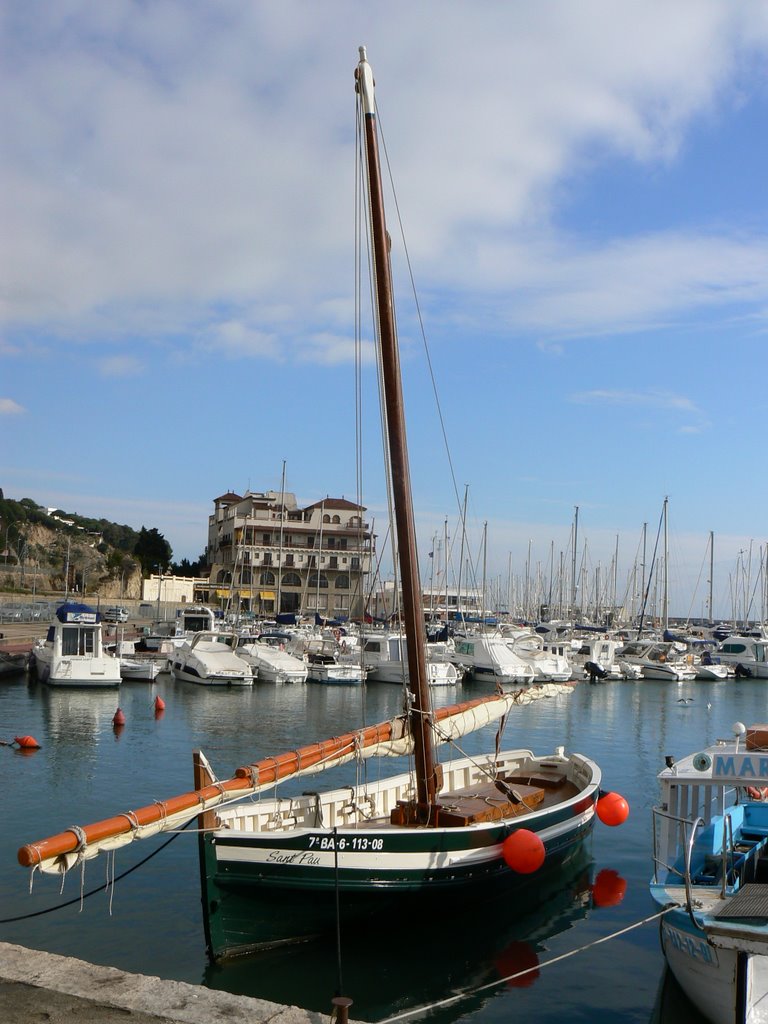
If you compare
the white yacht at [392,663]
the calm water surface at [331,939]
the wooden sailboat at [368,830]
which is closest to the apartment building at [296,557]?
the white yacht at [392,663]

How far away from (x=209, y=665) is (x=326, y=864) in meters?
37.0

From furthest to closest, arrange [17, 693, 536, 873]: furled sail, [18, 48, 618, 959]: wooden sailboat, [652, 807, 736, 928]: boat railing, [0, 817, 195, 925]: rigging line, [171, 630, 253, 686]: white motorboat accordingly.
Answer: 1. [171, 630, 253, 686]: white motorboat
2. [0, 817, 195, 925]: rigging line
3. [18, 48, 618, 959]: wooden sailboat
4. [17, 693, 536, 873]: furled sail
5. [652, 807, 736, 928]: boat railing

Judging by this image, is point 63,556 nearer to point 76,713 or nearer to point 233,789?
point 76,713

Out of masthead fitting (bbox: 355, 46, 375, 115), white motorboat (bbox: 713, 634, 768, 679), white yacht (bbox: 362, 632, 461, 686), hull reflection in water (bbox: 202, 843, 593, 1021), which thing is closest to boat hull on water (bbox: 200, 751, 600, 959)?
hull reflection in water (bbox: 202, 843, 593, 1021)

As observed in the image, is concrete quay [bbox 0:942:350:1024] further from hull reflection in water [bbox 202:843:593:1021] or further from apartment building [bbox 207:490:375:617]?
apartment building [bbox 207:490:375:617]

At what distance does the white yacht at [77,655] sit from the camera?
4253 cm

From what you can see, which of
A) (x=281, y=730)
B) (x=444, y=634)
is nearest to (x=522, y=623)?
(x=444, y=634)

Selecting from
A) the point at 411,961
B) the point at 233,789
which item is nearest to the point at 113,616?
the point at 233,789

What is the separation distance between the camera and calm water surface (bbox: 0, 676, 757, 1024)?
38.7ft

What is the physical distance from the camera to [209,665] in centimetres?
4841

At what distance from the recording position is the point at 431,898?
44.2 ft

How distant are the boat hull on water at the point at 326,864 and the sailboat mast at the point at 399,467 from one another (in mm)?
1153

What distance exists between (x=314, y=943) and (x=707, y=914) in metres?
5.56

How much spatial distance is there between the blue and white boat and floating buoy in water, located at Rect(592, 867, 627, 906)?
10.6 ft
